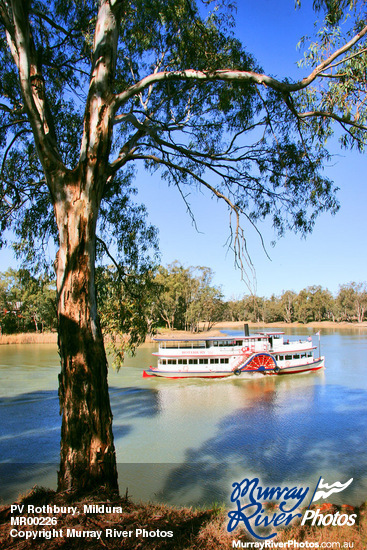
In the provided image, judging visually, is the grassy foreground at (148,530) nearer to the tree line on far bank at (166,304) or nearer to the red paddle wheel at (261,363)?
the tree line on far bank at (166,304)

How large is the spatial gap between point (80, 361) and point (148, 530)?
3.56 feet

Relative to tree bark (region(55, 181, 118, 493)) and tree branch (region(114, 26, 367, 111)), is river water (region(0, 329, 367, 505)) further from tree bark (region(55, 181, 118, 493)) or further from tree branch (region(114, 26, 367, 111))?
tree branch (region(114, 26, 367, 111))

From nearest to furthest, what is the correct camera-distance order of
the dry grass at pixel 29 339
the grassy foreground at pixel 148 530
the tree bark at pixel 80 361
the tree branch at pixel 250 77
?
the grassy foreground at pixel 148 530, the tree bark at pixel 80 361, the tree branch at pixel 250 77, the dry grass at pixel 29 339

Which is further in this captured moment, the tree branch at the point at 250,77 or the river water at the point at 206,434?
the river water at the point at 206,434

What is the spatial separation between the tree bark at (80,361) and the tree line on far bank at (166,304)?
31.1 inches

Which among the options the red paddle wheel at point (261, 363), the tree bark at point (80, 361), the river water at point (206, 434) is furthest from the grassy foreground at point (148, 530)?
the red paddle wheel at point (261, 363)

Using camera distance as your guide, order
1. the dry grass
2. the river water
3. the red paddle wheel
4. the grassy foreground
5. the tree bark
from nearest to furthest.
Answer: the grassy foreground, the tree bark, the river water, the red paddle wheel, the dry grass

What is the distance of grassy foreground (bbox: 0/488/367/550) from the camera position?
2.25m

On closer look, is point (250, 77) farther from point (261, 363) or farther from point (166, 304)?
point (166, 304)

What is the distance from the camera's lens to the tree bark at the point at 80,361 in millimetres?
2660

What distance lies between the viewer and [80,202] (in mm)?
2863

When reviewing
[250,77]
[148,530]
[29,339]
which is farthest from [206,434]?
[29,339]

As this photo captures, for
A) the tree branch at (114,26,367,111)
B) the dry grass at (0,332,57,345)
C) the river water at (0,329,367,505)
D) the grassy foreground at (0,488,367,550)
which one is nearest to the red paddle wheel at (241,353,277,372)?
the river water at (0,329,367,505)

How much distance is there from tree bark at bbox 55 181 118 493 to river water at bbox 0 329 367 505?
9.90 feet
